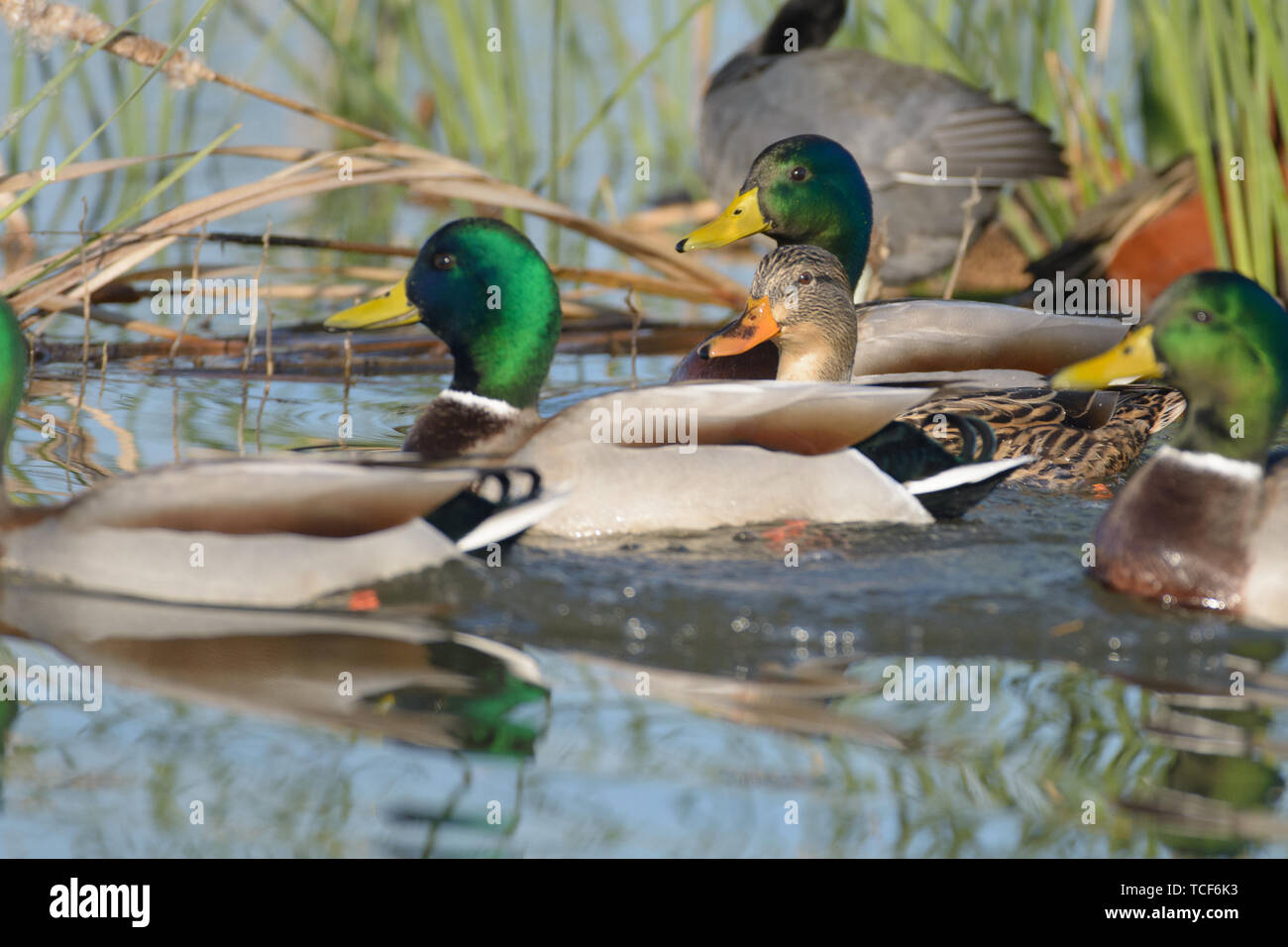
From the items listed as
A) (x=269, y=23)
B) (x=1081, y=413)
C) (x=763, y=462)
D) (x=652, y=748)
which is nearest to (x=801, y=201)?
(x=1081, y=413)

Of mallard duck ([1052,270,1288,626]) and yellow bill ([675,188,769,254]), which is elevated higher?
yellow bill ([675,188,769,254])

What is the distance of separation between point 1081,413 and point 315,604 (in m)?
2.55

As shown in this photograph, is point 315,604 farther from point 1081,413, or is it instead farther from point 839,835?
point 1081,413

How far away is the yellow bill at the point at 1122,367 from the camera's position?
4211 millimetres

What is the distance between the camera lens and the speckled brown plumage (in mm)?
5328

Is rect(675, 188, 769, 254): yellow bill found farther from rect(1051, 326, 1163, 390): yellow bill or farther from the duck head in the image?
rect(1051, 326, 1163, 390): yellow bill

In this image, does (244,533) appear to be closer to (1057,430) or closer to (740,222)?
(1057,430)

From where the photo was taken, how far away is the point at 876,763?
10.6ft

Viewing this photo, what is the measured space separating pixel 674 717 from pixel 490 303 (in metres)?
1.77

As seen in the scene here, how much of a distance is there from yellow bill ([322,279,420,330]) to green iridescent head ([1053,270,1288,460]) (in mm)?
2045

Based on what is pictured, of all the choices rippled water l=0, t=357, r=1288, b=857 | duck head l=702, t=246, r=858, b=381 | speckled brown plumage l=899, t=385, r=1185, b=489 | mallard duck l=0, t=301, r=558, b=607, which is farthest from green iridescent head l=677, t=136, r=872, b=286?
mallard duck l=0, t=301, r=558, b=607

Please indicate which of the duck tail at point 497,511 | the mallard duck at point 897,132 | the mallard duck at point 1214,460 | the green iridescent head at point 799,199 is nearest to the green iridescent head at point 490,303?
the duck tail at point 497,511
